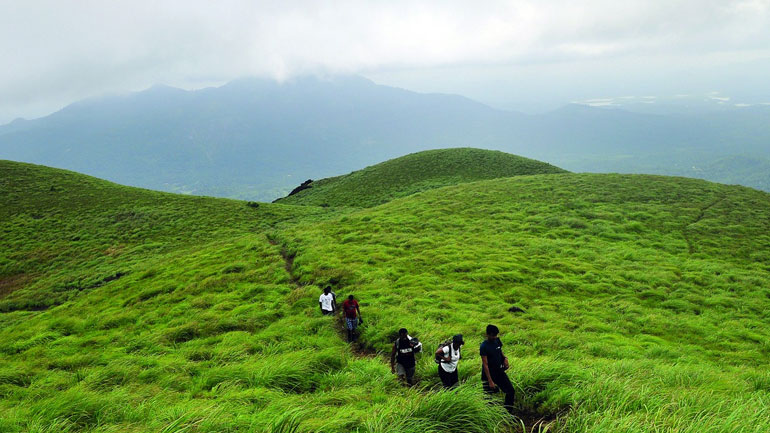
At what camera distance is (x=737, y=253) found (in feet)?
79.9

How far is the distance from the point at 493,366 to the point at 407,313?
25.6ft

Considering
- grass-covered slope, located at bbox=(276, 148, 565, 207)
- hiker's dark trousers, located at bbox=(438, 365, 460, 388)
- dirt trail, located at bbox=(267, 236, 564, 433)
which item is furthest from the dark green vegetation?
grass-covered slope, located at bbox=(276, 148, 565, 207)

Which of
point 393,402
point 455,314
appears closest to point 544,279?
point 455,314

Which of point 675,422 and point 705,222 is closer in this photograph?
point 675,422

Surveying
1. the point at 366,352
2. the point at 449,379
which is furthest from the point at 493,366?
the point at 366,352

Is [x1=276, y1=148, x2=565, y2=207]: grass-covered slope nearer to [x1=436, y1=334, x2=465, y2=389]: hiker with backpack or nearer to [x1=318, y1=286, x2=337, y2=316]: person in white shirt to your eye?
[x1=318, y1=286, x2=337, y2=316]: person in white shirt

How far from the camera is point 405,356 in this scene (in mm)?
8648

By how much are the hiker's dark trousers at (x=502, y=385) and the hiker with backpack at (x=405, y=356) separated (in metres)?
2.01

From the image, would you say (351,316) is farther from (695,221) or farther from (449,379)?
(695,221)

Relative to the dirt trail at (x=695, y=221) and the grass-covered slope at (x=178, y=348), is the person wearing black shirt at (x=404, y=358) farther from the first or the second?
the dirt trail at (x=695, y=221)

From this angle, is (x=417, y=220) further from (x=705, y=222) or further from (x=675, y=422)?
(x=675, y=422)

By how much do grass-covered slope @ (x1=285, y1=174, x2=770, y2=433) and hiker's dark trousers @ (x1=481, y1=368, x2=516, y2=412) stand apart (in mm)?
463

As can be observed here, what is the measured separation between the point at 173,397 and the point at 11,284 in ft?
112

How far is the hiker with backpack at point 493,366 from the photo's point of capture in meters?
6.97
